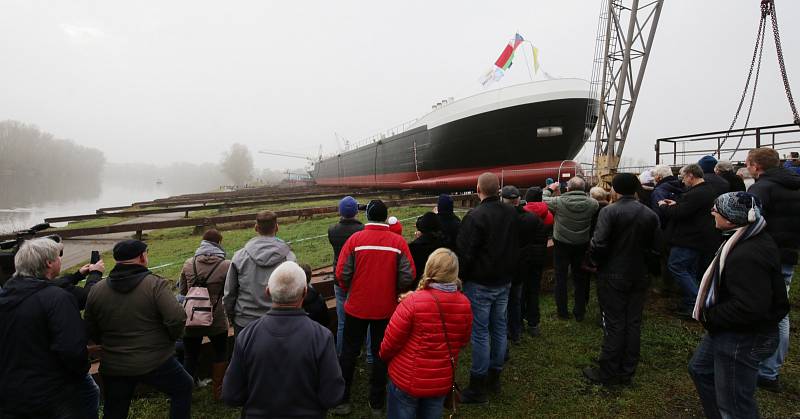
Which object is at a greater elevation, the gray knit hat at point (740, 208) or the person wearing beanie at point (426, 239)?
the gray knit hat at point (740, 208)

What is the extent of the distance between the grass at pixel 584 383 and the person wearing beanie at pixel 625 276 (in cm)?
21

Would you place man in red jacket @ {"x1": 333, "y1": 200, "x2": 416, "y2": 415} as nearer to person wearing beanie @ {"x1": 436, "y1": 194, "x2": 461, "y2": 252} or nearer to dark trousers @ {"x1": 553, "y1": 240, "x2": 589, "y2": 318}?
person wearing beanie @ {"x1": 436, "y1": 194, "x2": 461, "y2": 252}

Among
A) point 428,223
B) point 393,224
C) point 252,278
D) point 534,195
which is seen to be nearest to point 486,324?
point 428,223

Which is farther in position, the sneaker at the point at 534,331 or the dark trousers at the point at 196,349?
the sneaker at the point at 534,331

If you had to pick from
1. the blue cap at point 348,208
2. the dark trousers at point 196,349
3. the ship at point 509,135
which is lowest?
the dark trousers at point 196,349

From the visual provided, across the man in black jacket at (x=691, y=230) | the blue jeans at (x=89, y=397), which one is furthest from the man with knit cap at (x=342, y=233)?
the man in black jacket at (x=691, y=230)

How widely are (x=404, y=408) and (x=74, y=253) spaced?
12.0 meters

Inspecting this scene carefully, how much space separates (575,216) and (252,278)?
3.63 metres

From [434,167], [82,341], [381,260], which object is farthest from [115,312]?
[434,167]

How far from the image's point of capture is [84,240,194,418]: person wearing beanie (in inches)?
93.6

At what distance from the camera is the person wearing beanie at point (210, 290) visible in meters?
3.12

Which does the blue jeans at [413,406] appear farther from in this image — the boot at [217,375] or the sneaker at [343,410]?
the boot at [217,375]

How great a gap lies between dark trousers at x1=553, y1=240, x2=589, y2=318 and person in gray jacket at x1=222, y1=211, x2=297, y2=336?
10.9ft

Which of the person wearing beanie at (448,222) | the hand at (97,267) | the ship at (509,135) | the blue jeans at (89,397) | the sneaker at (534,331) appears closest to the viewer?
the blue jeans at (89,397)
